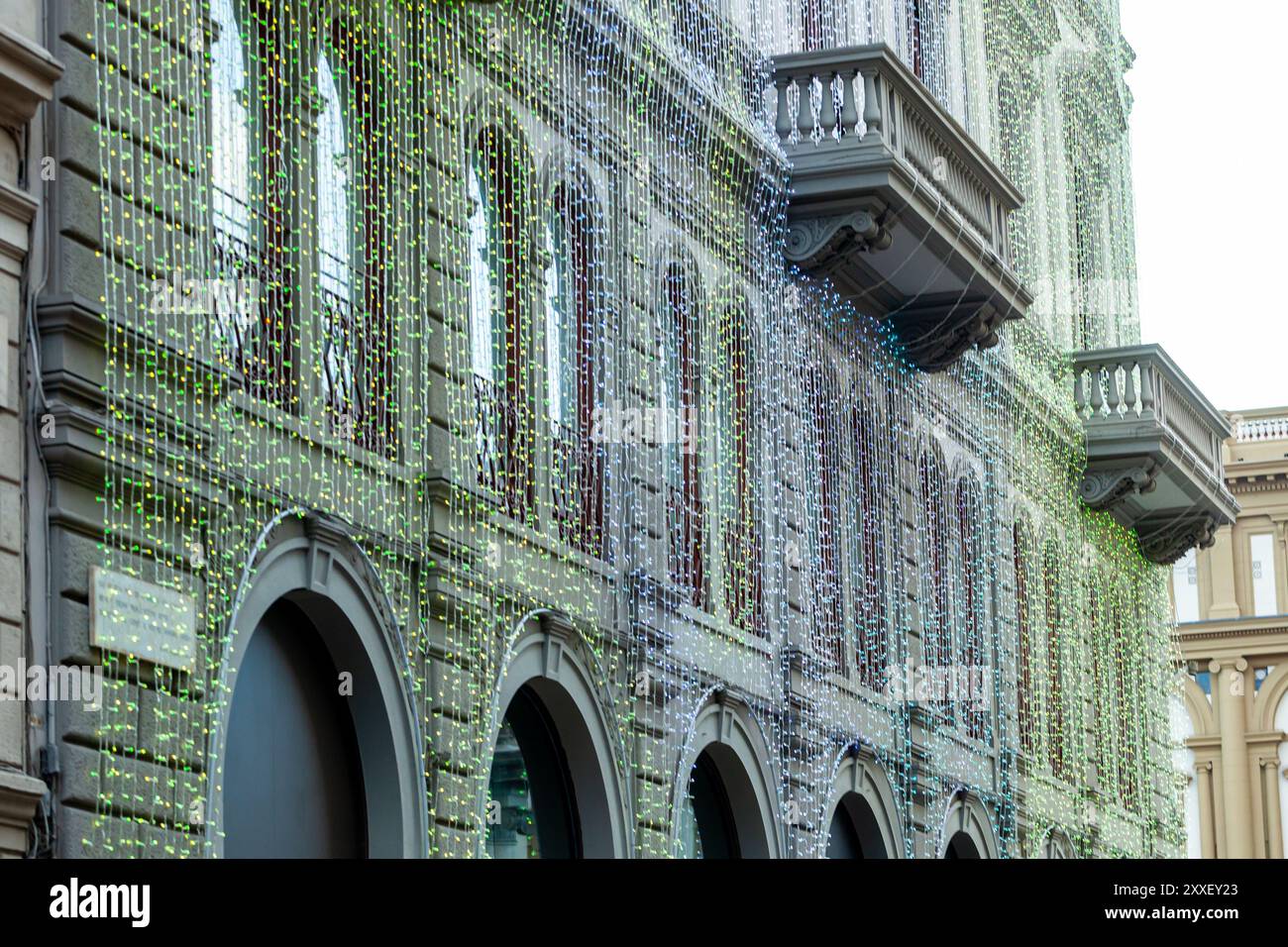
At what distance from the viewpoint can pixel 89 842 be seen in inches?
467

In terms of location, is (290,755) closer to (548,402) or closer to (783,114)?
(548,402)

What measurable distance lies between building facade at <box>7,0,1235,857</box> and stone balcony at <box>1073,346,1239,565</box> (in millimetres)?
1890

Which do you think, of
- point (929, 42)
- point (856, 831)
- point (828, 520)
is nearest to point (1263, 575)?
point (929, 42)

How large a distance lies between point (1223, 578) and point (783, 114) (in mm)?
28807

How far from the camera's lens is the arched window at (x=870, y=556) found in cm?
2289

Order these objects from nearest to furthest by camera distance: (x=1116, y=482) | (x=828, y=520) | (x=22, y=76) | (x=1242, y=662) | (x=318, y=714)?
(x=22, y=76)
(x=318, y=714)
(x=828, y=520)
(x=1116, y=482)
(x=1242, y=662)

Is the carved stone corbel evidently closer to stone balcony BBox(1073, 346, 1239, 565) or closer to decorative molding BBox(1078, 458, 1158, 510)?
stone balcony BBox(1073, 346, 1239, 565)

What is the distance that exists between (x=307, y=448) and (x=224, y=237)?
48.6 inches

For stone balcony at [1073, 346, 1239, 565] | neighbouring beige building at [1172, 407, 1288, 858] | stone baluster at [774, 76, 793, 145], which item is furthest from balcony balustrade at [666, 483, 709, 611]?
neighbouring beige building at [1172, 407, 1288, 858]

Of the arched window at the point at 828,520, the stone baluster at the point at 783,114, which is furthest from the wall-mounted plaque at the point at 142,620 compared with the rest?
the stone baluster at the point at 783,114

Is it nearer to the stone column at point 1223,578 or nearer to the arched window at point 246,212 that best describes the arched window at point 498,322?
the arched window at point 246,212

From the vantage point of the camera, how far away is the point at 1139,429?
30031 mm
